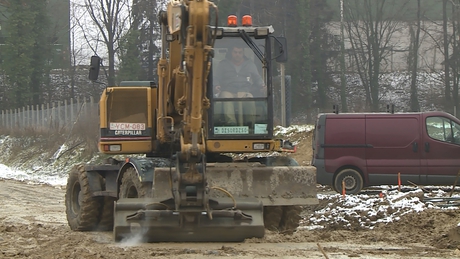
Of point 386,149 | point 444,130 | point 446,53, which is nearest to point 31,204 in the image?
point 386,149

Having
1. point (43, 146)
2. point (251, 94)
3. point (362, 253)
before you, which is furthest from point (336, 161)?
point (43, 146)

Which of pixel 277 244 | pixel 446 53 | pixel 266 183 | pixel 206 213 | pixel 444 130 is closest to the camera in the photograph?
pixel 206 213

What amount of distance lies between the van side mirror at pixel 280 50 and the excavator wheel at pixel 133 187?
2.79m

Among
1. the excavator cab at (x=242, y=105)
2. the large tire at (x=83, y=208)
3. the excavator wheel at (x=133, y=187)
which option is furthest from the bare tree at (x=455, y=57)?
the excavator wheel at (x=133, y=187)

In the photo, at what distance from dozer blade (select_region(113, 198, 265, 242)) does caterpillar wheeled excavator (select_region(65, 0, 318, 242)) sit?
1 cm

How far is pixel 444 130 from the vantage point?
20.1 metres

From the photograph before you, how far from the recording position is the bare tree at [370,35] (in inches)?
1962

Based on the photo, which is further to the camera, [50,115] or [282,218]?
[50,115]

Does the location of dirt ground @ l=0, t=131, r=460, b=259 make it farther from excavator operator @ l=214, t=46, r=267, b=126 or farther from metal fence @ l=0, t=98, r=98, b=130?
metal fence @ l=0, t=98, r=98, b=130

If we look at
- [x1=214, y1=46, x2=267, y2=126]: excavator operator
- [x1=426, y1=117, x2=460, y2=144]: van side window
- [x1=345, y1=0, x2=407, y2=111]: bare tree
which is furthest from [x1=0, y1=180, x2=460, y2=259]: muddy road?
[x1=345, y1=0, x2=407, y2=111]: bare tree

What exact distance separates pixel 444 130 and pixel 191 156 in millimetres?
11965

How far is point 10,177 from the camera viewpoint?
34219mm

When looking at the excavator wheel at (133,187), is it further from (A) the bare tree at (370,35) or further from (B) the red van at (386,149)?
(A) the bare tree at (370,35)

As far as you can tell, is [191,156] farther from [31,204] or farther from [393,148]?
[31,204]
